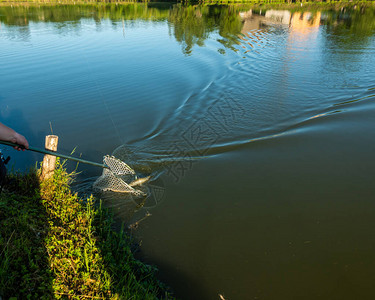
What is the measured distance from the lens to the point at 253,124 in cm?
827

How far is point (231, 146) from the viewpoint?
23.9 feet

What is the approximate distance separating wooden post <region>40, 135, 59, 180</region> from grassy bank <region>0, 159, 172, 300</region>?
0.15 metres

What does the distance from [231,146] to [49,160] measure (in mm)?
4473

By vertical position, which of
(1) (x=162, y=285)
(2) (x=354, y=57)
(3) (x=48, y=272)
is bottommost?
(1) (x=162, y=285)

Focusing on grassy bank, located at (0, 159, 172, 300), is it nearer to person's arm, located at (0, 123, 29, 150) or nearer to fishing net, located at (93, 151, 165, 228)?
fishing net, located at (93, 151, 165, 228)

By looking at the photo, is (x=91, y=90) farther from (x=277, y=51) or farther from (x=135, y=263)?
(x=277, y=51)

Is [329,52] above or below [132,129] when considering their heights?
above

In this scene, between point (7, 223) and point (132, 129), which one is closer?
point (7, 223)

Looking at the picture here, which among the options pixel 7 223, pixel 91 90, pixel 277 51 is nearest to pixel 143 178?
pixel 7 223

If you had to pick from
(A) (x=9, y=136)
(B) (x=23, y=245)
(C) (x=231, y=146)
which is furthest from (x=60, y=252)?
(C) (x=231, y=146)

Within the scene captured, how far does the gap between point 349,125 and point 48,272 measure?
335 inches

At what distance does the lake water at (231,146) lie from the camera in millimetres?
4289

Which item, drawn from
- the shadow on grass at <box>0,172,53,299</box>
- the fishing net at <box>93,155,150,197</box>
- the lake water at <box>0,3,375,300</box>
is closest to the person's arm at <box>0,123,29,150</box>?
the shadow on grass at <box>0,172,53,299</box>

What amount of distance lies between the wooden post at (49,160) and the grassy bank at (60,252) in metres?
0.15
